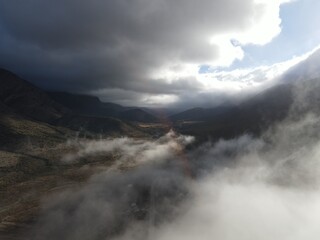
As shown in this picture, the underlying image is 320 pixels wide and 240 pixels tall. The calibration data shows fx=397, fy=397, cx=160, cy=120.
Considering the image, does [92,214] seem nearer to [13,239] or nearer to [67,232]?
[67,232]

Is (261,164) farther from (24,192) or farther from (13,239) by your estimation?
(24,192)

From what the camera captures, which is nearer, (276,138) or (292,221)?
(292,221)

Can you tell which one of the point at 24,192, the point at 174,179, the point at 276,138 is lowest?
the point at 24,192

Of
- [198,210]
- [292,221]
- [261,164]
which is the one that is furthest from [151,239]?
[261,164]

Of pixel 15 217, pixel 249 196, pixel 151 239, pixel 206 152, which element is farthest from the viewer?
pixel 206 152

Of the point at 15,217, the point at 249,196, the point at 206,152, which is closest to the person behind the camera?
the point at 249,196

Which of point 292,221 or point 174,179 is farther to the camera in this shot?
point 174,179

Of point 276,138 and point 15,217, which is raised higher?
point 276,138

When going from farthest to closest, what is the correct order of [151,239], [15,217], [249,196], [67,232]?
[15,217]
[249,196]
[67,232]
[151,239]

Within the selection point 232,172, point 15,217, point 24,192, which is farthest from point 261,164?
point 24,192
